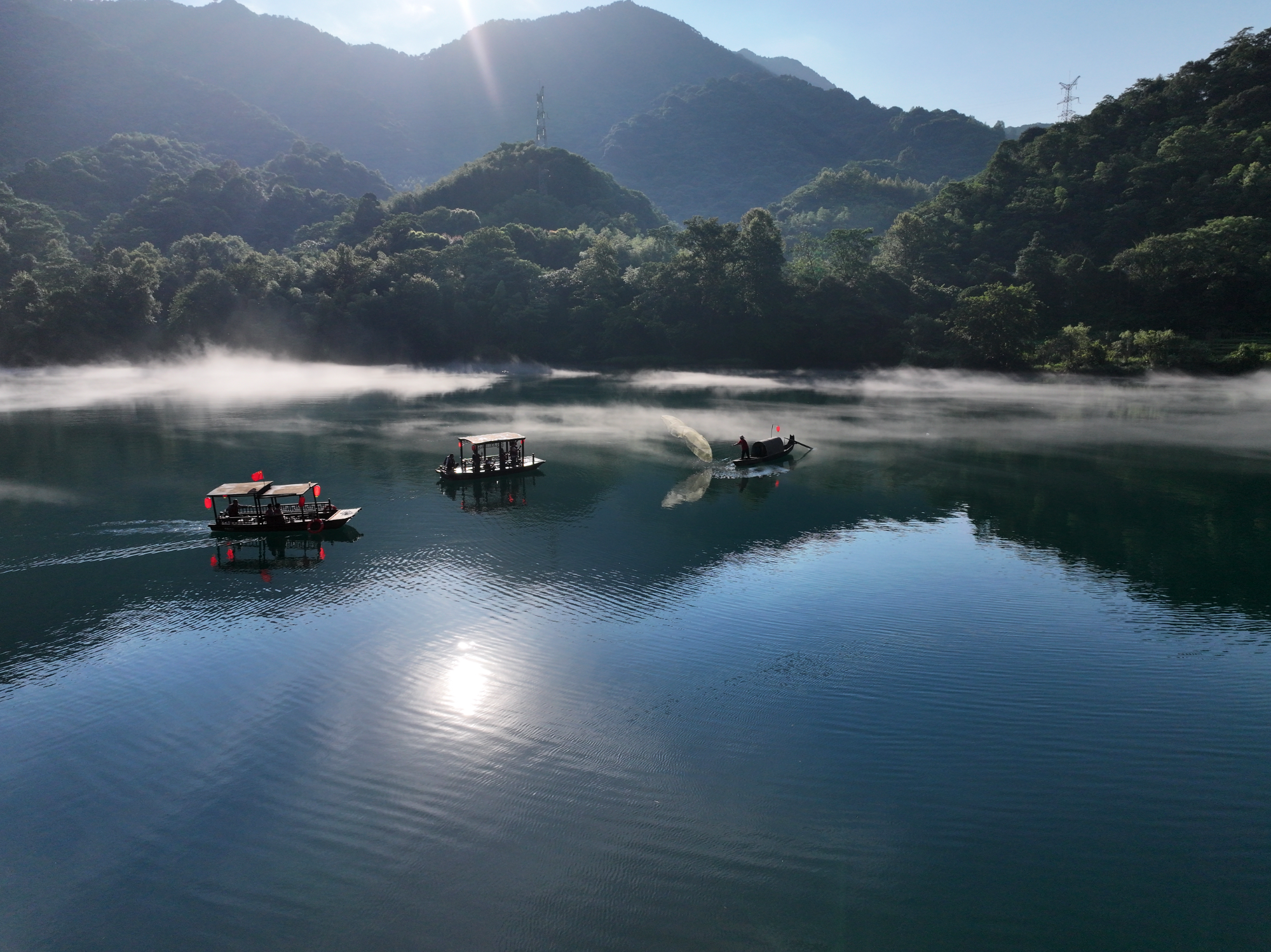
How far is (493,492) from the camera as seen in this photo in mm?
42500

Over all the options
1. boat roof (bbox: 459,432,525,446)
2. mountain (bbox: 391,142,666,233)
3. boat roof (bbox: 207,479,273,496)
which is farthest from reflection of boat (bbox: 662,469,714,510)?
mountain (bbox: 391,142,666,233)

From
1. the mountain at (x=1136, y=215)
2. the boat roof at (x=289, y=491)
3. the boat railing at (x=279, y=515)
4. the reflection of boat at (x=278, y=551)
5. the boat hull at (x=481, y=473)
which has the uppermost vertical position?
the mountain at (x=1136, y=215)

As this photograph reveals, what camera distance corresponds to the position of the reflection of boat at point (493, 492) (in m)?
39.8

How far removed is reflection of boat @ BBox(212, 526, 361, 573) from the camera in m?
30.6

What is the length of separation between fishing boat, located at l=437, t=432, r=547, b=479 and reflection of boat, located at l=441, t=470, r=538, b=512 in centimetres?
39

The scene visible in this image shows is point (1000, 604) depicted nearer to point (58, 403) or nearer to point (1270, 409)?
point (1270, 409)

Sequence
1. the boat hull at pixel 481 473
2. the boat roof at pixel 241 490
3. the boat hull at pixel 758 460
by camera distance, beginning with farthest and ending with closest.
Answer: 1. the boat hull at pixel 758 460
2. the boat hull at pixel 481 473
3. the boat roof at pixel 241 490

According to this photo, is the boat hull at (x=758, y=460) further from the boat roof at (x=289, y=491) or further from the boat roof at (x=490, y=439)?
the boat roof at (x=289, y=491)

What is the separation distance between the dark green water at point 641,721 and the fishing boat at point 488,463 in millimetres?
2089

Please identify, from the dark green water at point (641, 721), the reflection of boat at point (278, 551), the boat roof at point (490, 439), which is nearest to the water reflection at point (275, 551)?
the reflection of boat at point (278, 551)

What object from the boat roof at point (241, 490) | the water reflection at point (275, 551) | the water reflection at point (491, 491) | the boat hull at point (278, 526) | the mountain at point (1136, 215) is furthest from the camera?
the mountain at point (1136, 215)

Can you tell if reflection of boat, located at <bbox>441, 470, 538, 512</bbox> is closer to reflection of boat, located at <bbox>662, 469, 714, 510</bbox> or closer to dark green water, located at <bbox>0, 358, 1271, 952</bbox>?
dark green water, located at <bbox>0, 358, 1271, 952</bbox>

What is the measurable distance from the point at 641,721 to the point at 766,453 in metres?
32.5

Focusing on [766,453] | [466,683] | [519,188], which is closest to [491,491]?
[766,453]
